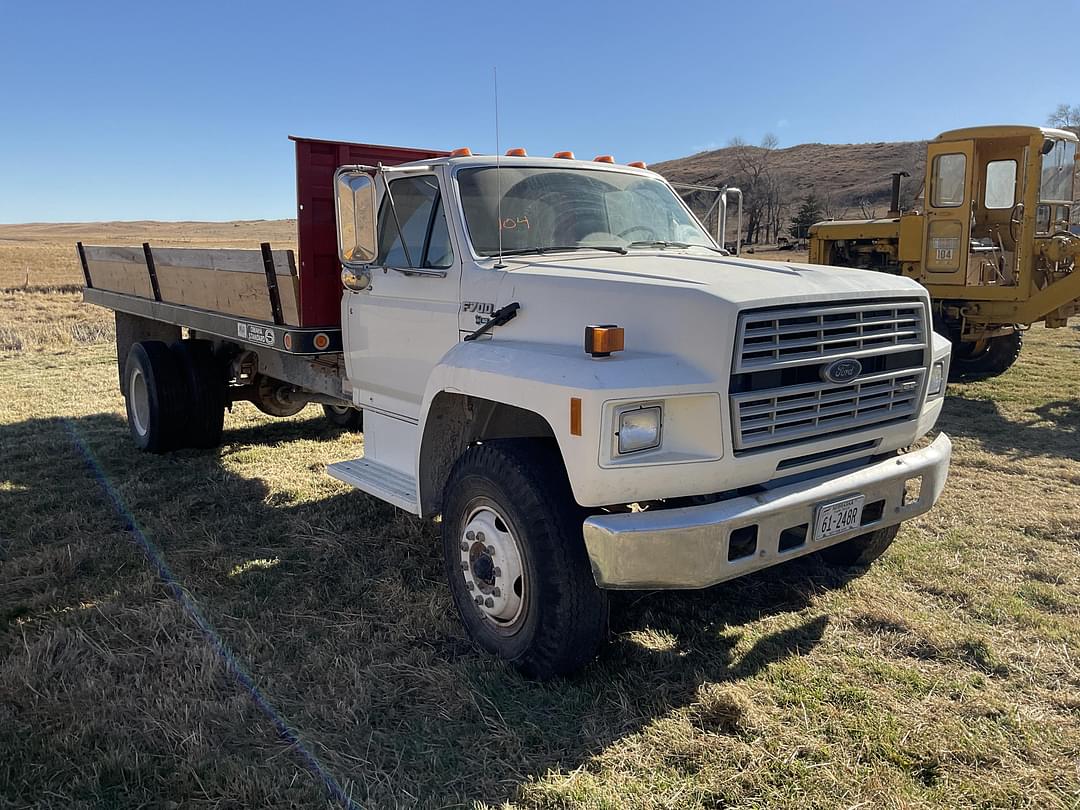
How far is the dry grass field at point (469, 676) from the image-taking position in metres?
2.97

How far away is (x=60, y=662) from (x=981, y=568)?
15.4ft

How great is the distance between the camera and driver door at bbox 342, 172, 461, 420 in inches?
175

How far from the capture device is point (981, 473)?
6797 millimetres

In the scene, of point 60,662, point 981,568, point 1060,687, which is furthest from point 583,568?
point 981,568

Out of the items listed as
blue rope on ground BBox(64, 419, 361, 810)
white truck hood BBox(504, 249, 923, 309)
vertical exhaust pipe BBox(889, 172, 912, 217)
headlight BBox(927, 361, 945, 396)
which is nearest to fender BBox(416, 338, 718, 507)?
white truck hood BBox(504, 249, 923, 309)

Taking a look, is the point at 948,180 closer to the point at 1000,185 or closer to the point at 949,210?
the point at 949,210

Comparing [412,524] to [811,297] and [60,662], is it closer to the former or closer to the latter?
[60,662]

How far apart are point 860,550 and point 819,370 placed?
167 cm

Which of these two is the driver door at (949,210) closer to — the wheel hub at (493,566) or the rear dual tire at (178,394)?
the rear dual tire at (178,394)

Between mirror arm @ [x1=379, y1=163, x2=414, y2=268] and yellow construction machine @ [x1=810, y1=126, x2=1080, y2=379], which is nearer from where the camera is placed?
mirror arm @ [x1=379, y1=163, x2=414, y2=268]

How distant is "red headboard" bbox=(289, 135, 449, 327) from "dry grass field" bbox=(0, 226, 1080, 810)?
1.41 metres

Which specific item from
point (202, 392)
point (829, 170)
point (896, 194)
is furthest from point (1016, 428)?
point (829, 170)

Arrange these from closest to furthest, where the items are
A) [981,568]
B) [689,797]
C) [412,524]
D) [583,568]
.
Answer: [689,797], [583,568], [981,568], [412,524]

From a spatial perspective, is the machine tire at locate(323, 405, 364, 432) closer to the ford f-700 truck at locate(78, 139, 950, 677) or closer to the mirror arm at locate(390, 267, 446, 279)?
the ford f-700 truck at locate(78, 139, 950, 677)
